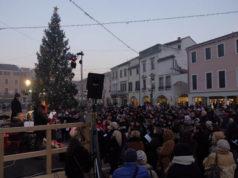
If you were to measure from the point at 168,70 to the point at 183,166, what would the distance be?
94.3 feet

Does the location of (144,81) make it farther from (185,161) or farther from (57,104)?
(185,161)

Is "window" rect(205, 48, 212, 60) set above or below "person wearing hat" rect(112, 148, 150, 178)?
above

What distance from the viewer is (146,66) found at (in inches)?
1414

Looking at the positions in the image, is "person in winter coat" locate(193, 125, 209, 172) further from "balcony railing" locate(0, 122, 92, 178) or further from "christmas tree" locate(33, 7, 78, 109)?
"christmas tree" locate(33, 7, 78, 109)

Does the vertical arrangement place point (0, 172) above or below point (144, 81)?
below

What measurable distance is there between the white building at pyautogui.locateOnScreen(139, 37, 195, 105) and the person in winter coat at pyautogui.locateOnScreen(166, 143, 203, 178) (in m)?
24.8

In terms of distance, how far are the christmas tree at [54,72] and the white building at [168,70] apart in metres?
11.1

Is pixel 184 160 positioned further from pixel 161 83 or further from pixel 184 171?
pixel 161 83

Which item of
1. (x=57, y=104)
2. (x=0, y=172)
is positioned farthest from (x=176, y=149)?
(x=57, y=104)

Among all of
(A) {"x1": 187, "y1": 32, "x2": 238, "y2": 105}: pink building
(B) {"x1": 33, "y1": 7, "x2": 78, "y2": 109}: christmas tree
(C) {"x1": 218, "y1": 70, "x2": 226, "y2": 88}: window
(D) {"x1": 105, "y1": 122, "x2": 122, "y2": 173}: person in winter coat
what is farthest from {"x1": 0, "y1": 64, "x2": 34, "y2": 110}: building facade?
(D) {"x1": 105, "y1": 122, "x2": 122, "y2": 173}: person in winter coat

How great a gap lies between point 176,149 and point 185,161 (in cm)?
22

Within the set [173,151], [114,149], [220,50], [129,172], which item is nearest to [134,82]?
[220,50]

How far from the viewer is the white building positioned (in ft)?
96.7

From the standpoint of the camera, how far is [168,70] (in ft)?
101
